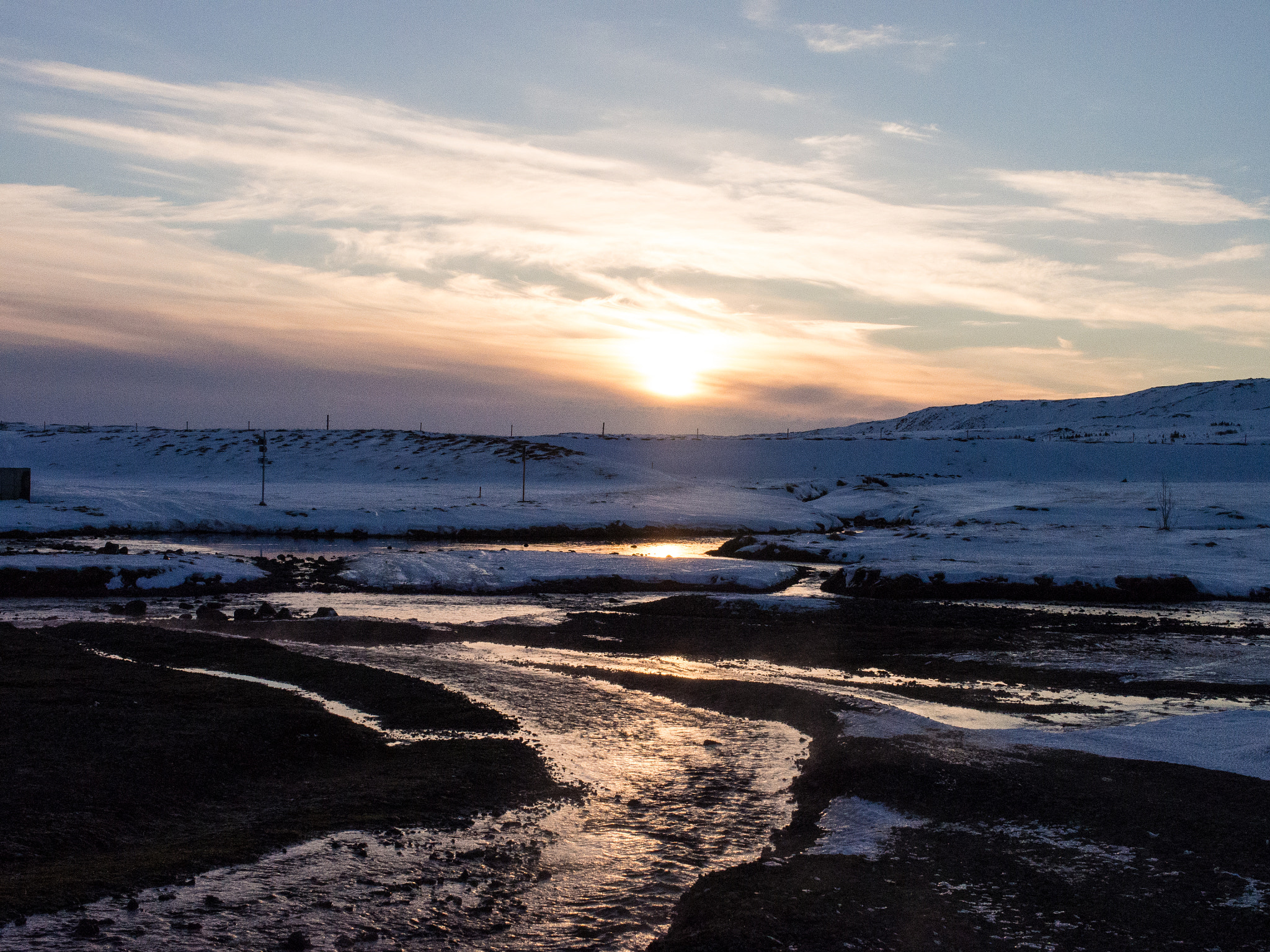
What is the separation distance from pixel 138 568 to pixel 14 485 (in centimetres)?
2547

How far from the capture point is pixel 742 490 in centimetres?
6881

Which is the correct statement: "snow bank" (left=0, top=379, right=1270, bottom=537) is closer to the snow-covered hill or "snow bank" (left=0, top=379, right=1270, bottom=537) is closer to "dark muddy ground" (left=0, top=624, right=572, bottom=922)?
the snow-covered hill

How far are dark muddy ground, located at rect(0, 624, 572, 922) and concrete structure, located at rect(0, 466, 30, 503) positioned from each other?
40.1 meters

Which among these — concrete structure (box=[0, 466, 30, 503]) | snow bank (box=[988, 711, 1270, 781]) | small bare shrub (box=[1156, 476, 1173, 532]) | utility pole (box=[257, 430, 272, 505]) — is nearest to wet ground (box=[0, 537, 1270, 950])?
snow bank (box=[988, 711, 1270, 781])

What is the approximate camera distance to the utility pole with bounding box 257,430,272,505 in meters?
55.6

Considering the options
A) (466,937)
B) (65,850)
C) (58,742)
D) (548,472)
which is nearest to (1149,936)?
(466,937)

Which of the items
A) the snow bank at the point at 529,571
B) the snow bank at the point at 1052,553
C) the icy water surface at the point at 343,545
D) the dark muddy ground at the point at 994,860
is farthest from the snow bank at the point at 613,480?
the dark muddy ground at the point at 994,860

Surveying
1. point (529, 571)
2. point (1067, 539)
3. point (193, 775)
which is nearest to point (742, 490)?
point (1067, 539)

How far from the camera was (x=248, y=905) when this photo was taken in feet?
24.5

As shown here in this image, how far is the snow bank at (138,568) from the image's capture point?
95.7 feet

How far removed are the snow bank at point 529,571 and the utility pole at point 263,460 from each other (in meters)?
23.5

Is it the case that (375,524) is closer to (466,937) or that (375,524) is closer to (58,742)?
(58,742)

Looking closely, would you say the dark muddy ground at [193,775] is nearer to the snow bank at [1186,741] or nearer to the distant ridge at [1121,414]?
the snow bank at [1186,741]

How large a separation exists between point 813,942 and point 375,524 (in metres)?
44.3
